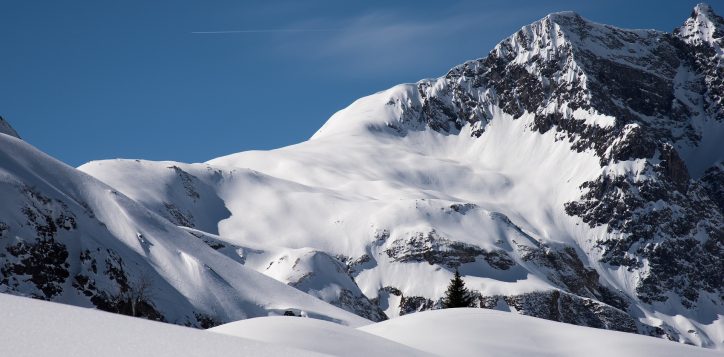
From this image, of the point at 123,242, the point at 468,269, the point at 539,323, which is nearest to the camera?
the point at 539,323

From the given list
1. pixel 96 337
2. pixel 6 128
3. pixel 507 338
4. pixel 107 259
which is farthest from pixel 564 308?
pixel 96 337

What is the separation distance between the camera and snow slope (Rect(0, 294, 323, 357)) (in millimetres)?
12219

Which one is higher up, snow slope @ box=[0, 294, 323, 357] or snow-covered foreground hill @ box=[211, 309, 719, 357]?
snow-covered foreground hill @ box=[211, 309, 719, 357]

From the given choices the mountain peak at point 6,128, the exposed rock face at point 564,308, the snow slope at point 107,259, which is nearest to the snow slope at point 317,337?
the snow slope at point 107,259

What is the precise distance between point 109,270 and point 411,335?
45.7m

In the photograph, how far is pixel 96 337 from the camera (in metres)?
12.9

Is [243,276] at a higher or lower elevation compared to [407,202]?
lower

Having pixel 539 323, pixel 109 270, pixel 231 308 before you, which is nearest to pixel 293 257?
pixel 231 308

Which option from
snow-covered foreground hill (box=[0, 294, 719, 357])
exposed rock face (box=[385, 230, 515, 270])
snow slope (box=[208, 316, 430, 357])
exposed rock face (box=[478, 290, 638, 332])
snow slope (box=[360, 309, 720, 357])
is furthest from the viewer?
exposed rock face (box=[385, 230, 515, 270])

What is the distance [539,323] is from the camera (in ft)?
122

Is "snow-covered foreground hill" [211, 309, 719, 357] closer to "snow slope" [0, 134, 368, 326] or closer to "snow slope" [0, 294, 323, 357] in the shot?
"snow slope" [0, 294, 323, 357]

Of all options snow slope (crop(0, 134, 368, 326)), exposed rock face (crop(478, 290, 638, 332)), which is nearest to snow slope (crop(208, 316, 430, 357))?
snow slope (crop(0, 134, 368, 326))

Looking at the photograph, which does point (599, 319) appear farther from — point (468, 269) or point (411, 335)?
point (411, 335)

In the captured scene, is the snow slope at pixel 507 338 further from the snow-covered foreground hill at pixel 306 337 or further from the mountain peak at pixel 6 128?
the mountain peak at pixel 6 128
